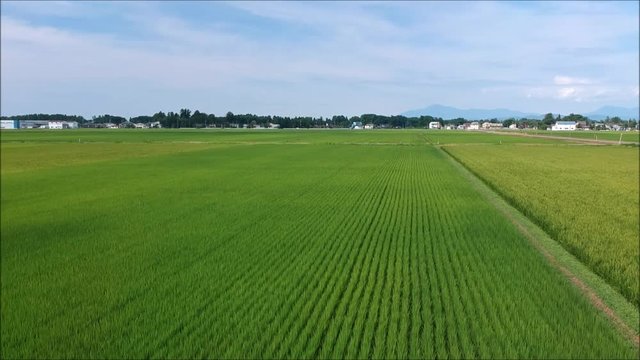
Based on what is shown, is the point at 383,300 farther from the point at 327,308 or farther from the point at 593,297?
the point at 593,297

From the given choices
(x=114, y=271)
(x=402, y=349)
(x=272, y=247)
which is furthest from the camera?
(x=272, y=247)

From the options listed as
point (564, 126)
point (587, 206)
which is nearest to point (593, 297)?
point (587, 206)

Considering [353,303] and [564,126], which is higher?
[564,126]

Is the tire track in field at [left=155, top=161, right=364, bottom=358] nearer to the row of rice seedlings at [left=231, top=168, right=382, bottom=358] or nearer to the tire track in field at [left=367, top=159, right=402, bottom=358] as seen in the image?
the row of rice seedlings at [left=231, top=168, right=382, bottom=358]

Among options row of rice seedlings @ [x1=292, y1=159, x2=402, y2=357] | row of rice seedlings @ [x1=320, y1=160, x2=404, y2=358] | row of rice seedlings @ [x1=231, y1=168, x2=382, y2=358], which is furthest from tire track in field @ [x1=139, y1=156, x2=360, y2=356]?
row of rice seedlings @ [x1=320, y1=160, x2=404, y2=358]

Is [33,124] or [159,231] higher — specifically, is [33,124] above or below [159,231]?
above

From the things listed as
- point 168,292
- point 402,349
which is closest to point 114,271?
point 168,292

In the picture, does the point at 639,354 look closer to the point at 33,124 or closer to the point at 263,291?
the point at 263,291
